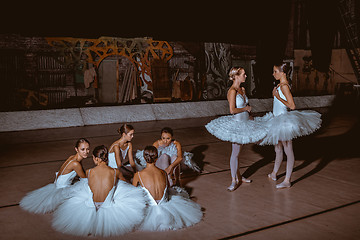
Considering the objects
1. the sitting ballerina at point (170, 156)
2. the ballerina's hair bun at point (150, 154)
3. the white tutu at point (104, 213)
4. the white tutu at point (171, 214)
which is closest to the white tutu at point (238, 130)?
the sitting ballerina at point (170, 156)

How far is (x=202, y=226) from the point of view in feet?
12.2

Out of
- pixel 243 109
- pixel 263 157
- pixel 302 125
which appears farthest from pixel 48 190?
pixel 263 157

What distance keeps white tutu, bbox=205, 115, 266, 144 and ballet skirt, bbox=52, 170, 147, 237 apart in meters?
1.53

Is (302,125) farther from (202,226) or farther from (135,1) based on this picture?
(135,1)

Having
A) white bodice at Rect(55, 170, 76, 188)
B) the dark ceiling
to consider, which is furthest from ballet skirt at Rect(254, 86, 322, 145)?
the dark ceiling

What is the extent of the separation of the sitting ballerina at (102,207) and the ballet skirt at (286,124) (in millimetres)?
2127

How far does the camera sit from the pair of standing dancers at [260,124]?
4762 millimetres

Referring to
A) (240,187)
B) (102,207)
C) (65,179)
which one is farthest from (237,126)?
(65,179)

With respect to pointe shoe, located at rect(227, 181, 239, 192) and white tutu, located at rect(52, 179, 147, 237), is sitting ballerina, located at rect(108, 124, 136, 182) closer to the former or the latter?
white tutu, located at rect(52, 179, 147, 237)

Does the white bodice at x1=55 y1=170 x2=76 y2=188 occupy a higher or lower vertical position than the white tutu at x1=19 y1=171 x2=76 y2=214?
higher

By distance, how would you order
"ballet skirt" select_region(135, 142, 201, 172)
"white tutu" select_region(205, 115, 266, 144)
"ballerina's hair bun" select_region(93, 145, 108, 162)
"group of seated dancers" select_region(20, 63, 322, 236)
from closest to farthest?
"group of seated dancers" select_region(20, 63, 322, 236)
"ballerina's hair bun" select_region(93, 145, 108, 162)
"white tutu" select_region(205, 115, 266, 144)
"ballet skirt" select_region(135, 142, 201, 172)

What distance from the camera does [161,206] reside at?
12.4 feet

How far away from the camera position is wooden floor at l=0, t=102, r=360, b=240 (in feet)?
11.9

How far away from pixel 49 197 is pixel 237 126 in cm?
257
